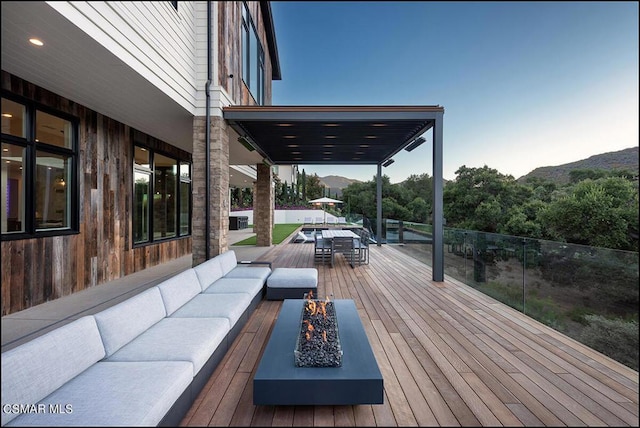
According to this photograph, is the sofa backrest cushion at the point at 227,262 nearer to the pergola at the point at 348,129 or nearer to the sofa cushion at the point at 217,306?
the sofa cushion at the point at 217,306

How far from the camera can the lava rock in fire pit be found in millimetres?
1997

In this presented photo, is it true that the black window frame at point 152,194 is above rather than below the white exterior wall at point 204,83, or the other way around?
below

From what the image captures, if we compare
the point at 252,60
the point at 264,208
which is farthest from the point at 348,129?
the point at 264,208

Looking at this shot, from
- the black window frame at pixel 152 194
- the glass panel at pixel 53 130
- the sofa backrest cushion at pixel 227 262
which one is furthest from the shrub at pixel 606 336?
the black window frame at pixel 152 194

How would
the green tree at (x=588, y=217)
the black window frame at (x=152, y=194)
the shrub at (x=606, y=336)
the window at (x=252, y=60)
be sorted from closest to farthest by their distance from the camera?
1. the shrub at (x=606, y=336)
2. the black window frame at (x=152, y=194)
3. the green tree at (x=588, y=217)
4. the window at (x=252, y=60)

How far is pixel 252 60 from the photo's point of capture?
26.9ft

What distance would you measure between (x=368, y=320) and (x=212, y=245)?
2943 millimetres

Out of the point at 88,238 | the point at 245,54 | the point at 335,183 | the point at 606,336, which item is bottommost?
the point at 606,336

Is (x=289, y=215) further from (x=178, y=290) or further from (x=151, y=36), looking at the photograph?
(x=178, y=290)

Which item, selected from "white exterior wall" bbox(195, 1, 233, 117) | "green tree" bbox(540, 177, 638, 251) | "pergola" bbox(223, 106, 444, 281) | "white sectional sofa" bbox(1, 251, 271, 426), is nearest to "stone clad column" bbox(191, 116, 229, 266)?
"white exterior wall" bbox(195, 1, 233, 117)

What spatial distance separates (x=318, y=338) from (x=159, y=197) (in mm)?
6100

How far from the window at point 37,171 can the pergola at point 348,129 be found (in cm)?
240

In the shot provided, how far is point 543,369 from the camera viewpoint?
2.49 meters

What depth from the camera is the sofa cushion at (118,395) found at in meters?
1.34
